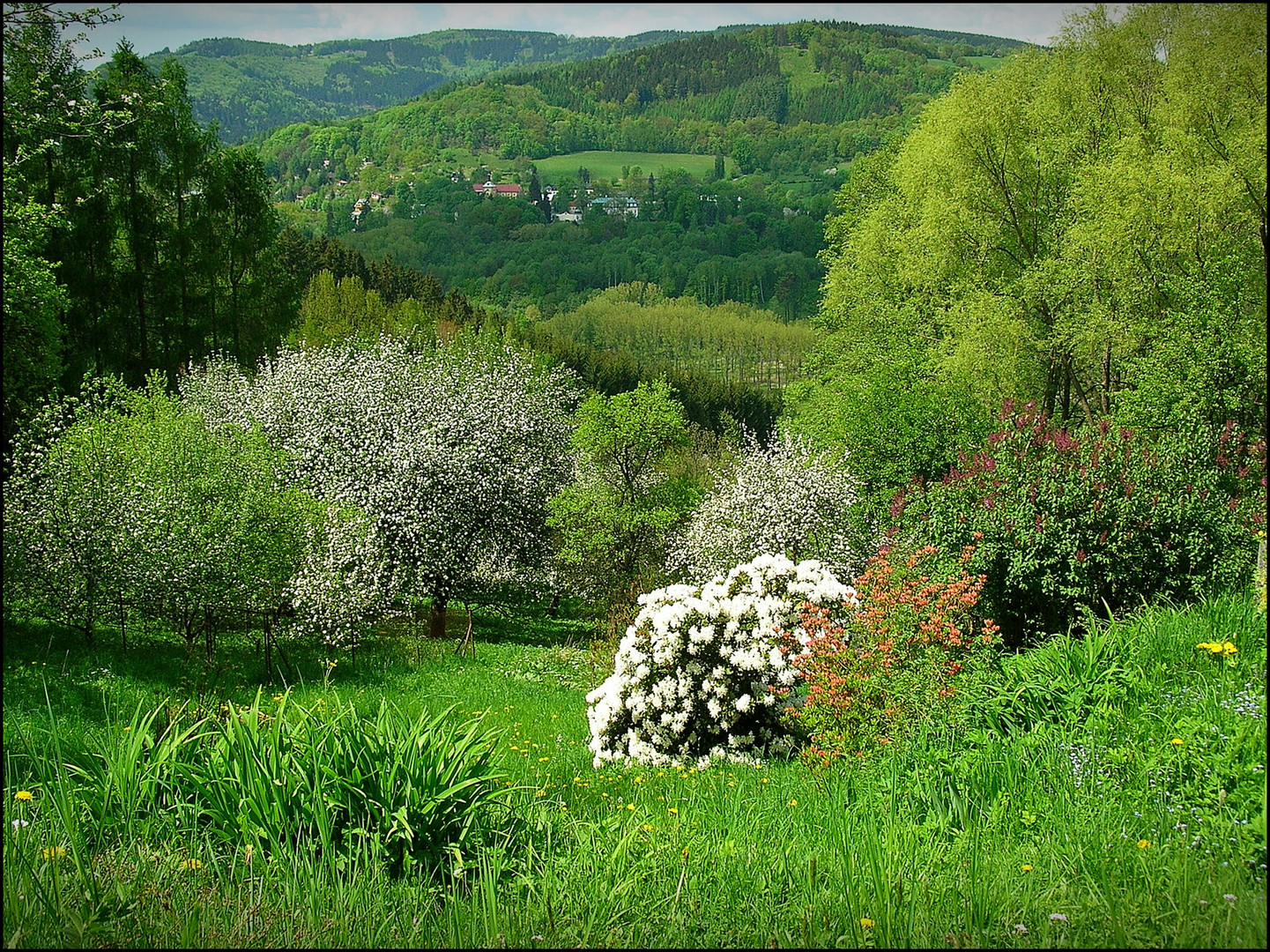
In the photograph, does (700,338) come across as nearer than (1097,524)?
No

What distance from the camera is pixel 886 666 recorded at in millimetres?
7676

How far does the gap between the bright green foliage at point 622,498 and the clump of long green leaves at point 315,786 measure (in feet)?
58.2

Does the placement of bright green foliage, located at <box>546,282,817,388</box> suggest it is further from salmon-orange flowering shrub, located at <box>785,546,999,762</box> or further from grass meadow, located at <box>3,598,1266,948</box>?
grass meadow, located at <box>3,598,1266,948</box>

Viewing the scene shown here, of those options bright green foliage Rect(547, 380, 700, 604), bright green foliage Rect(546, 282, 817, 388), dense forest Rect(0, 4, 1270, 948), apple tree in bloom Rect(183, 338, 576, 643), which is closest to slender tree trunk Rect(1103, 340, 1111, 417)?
dense forest Rect(0, 4, 1270, 948)

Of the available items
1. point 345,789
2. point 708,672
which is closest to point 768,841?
point 345,789

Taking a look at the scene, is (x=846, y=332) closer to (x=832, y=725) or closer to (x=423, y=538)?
(x=423, y=538)

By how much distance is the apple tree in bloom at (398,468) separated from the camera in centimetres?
1831

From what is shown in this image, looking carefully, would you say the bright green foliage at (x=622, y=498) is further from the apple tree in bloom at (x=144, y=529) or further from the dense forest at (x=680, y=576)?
the apple tree in bloom at (x=144, y=529)

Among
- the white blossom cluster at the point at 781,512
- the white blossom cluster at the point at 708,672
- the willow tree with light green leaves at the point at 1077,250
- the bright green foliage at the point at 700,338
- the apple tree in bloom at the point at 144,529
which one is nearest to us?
the white blossom cluster at the point at 708,672

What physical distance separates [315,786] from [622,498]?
1943 centimetres

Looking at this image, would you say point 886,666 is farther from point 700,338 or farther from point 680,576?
point 700,338

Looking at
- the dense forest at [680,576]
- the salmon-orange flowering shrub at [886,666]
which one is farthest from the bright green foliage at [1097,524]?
the salmon-orange flowering shrub at [886,666]

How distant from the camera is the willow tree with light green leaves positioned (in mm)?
15305

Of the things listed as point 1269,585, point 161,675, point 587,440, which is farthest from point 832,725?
point 587,440
